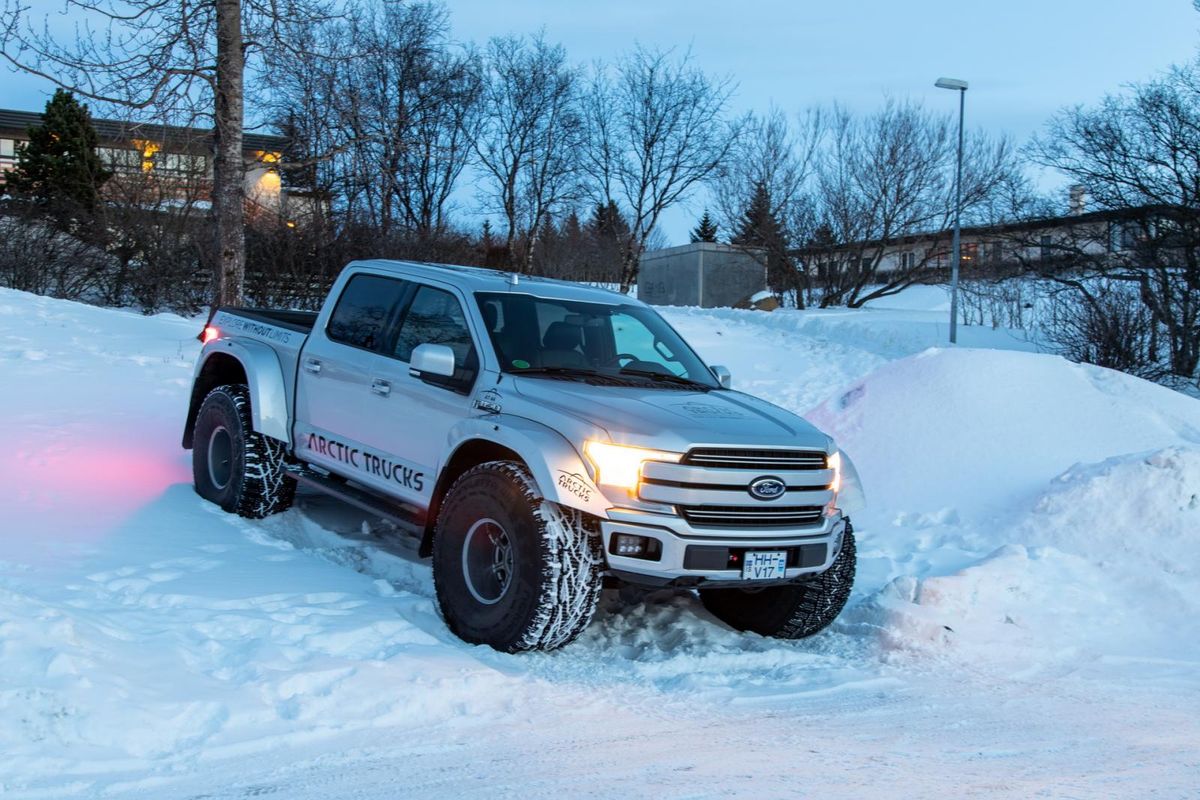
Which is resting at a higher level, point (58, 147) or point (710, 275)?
point (58, 147)

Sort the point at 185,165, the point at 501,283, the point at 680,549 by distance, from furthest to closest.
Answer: the point at 185,165, the point at 501,283, the point at 680,549

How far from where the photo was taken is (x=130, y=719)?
395cm

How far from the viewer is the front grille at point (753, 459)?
4910mm

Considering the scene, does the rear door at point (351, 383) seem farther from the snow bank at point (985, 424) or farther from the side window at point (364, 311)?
the snow bank at point (985, 424)

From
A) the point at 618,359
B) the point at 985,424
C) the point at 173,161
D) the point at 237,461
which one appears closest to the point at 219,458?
the point at 237,461

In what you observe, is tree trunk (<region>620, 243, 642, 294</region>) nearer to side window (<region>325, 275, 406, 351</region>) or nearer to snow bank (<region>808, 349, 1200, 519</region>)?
snow bank (<region>808, 349, 1200, 519</region>)

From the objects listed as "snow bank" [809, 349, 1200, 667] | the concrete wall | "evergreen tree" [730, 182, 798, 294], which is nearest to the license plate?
"snow bank" [809, 349, 1200, 667]

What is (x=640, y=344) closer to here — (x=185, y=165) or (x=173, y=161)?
(x=185, y=165)

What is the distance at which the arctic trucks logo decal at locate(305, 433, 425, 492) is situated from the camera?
5973 mm

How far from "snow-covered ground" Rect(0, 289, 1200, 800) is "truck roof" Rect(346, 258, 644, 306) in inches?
71.2

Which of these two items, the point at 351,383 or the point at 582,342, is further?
the point at 351,383

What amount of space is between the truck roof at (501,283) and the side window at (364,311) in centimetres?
12

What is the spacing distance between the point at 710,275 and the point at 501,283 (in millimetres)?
29952

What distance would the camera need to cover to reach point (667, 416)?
16.7 feet
